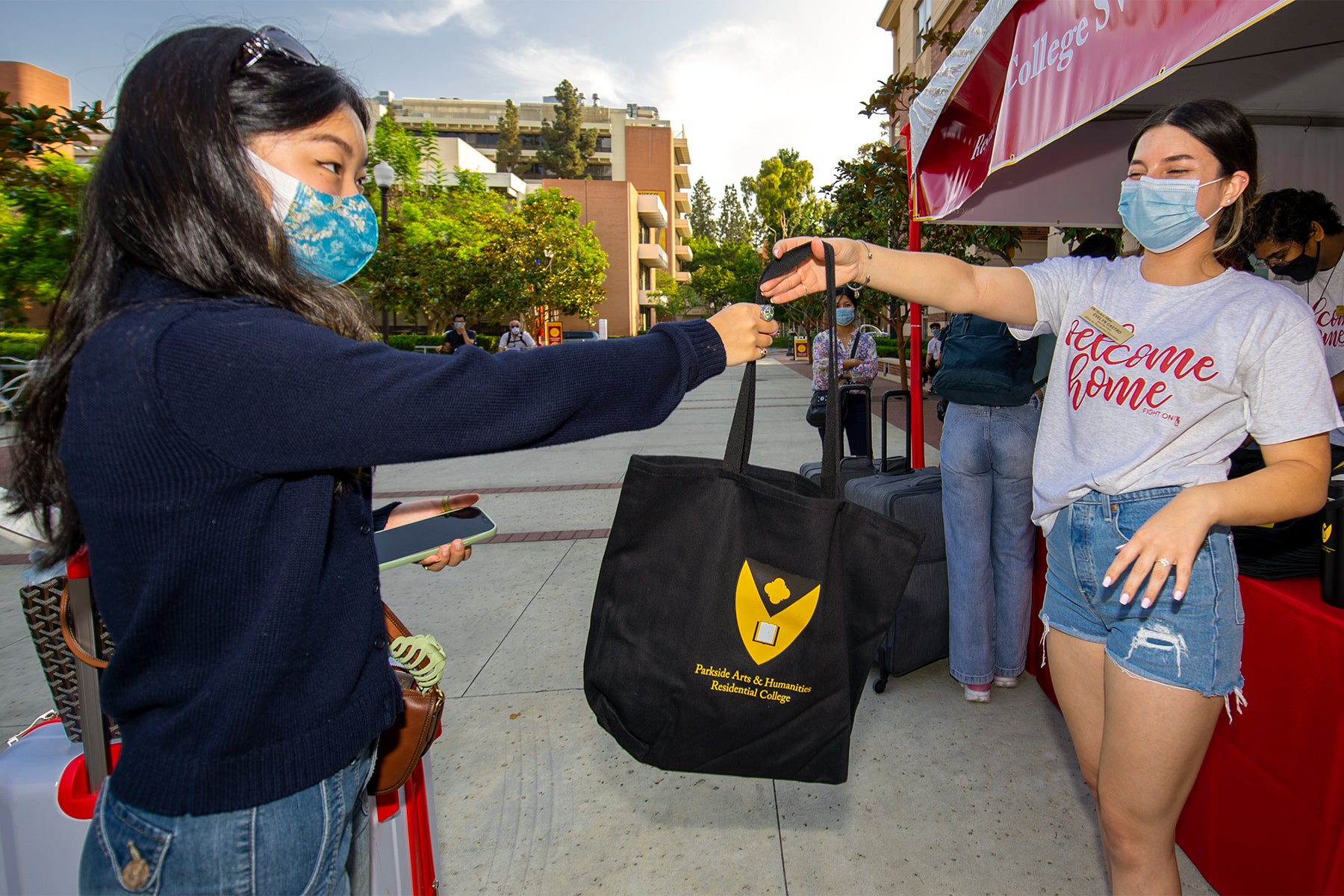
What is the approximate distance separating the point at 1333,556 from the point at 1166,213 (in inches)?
37.4

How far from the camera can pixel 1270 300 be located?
63.4 inches

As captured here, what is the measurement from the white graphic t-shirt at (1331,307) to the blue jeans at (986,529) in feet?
4.11

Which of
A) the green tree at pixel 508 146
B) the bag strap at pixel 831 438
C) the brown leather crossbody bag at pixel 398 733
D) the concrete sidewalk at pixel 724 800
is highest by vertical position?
the green tree at pixel 508 146

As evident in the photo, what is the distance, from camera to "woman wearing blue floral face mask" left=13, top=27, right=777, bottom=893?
98 centimetres

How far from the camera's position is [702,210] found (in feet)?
306

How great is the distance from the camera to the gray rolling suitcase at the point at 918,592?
141 inches

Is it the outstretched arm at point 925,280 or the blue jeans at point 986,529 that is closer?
the outstretched arm at point 925,280

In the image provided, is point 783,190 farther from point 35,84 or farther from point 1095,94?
point 1095,94

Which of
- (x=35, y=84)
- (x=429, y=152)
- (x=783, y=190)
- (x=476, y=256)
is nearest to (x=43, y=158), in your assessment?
(x=476, y=256)

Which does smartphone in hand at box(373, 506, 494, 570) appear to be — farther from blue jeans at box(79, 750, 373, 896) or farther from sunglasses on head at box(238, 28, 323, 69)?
sunglasses on head at box(238, 28, 323, 69)

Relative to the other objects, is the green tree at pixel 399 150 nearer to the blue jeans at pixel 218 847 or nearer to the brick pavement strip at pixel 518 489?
the brick pavement strip at pixel 518 489

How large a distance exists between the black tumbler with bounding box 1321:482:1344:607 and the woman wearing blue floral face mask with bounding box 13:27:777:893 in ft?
5.72

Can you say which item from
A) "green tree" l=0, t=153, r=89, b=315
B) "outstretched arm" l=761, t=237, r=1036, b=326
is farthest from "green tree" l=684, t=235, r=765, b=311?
"outstretched arm" l=761, t=237, r=1036, b=326

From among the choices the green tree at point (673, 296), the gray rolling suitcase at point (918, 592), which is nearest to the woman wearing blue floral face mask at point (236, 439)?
the gray rolling suitcase at point (918, 592)
